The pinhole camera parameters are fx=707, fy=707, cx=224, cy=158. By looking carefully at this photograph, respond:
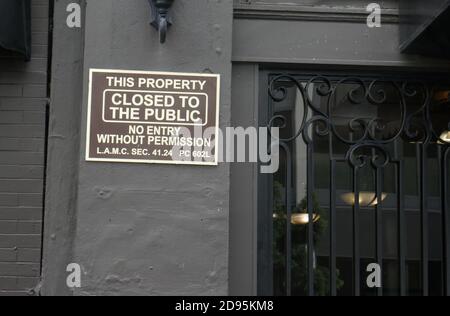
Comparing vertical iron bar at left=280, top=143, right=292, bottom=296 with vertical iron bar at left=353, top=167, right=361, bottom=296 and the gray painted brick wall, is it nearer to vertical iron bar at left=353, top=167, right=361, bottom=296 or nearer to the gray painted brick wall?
vertical iron bar at left=353, top=167, right=361, bottom=296

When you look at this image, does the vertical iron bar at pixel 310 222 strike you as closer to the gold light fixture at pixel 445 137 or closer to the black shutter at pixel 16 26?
the gold light fixture at pixel 445 137

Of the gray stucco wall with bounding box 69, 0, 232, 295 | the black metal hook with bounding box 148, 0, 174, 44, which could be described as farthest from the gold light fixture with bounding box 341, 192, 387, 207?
the black metal hook with bounding box 148, 0, 174, 44

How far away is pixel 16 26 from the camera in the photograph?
5.00m

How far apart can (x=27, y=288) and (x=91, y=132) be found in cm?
123

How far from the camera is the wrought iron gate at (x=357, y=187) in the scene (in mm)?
5207

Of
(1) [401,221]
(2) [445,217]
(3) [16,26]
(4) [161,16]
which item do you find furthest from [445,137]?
(3) [16,26]

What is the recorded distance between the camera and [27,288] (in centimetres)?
507

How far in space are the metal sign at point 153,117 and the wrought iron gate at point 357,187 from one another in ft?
1.97

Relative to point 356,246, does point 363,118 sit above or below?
above

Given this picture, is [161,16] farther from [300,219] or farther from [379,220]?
[379,220]

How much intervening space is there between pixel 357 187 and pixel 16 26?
273 cm
